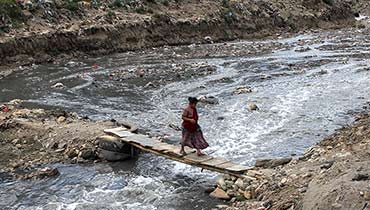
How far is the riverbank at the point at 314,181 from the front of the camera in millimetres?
8406

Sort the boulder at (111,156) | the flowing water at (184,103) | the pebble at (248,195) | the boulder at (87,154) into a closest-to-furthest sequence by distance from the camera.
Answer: the pebble at (248,195) < the flowing water at (184,103) < the boulder at (111,156) < the boulder at (87,154)

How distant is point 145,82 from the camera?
24.3 metres

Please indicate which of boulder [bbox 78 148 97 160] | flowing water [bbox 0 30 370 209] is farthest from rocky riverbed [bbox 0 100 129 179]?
flowing water [bbox 0 30 370 209]

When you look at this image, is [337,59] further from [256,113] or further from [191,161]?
[191,161]

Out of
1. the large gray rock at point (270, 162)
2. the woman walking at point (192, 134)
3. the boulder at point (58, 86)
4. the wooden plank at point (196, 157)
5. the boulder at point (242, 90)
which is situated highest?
the woman walking at point (192, 134)

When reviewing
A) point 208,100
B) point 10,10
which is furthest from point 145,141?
point 10,10

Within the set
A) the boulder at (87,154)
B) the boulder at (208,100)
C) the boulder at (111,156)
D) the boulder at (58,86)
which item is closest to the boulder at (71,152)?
the boulder at (87,154)

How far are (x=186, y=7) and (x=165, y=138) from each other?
2745 cm

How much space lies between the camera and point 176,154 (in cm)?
1263

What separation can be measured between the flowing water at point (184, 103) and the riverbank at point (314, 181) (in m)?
0.99

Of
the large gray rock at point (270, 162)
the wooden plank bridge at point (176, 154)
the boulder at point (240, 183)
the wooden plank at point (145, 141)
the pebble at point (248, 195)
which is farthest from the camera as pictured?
the wooden plank at point (145, 141)

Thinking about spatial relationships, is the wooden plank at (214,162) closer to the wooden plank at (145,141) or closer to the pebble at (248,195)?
the pebble at (248,195)

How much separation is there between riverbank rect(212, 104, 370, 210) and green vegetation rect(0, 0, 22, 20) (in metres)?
23.2

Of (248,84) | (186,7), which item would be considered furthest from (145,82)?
(186,7)
